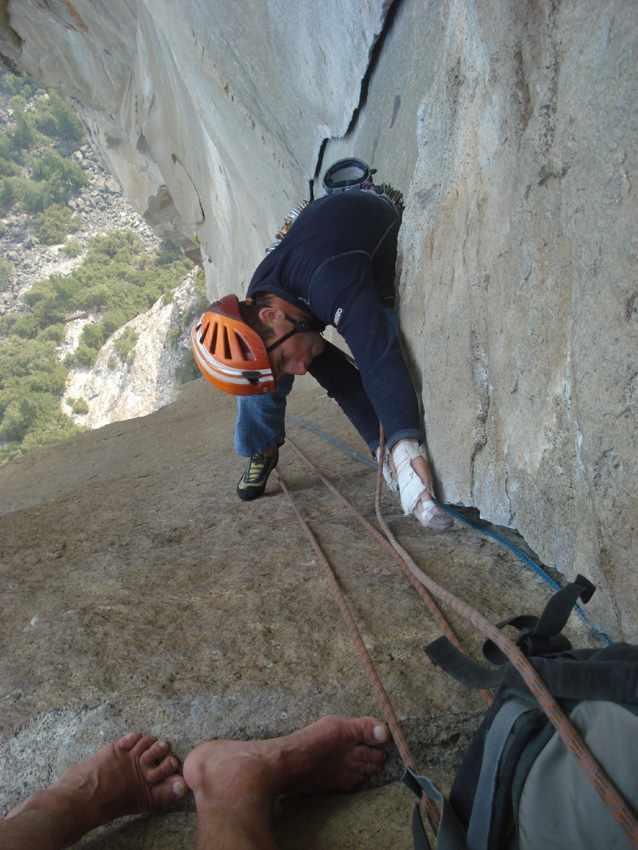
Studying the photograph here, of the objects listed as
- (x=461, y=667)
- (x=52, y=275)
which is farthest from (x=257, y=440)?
(x=52, y=275)

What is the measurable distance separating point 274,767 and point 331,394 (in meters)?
1.61

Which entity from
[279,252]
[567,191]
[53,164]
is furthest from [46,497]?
[53,164]

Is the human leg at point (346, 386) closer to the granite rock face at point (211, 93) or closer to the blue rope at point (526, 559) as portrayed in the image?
the blue rope at point (526, 559)

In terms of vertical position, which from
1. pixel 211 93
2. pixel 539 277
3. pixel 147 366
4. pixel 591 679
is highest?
pixel 211 93

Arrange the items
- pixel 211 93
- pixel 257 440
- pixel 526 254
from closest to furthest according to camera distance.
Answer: pixel 526 254
pixel 257 440
pixel 211 93

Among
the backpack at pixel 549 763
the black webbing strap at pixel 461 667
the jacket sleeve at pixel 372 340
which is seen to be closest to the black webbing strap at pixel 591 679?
the backpack at pixel 549 763

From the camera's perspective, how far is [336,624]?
4.95 feet

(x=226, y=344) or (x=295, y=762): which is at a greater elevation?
(x=226, y=344)

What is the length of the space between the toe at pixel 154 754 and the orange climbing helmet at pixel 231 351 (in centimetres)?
116

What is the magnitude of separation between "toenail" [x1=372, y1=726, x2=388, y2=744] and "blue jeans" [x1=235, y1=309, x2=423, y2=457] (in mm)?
1291

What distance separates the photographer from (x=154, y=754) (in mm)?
1230

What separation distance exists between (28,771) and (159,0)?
6.02 metres

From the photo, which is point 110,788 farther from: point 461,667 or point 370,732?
point 461,667

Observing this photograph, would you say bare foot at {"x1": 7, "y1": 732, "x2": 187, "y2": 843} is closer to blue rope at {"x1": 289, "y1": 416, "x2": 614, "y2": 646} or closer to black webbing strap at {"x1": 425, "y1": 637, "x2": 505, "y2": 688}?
black webbing strap at {"x1": 425, "y1": 637, "x2": 505, "y2": 688}
